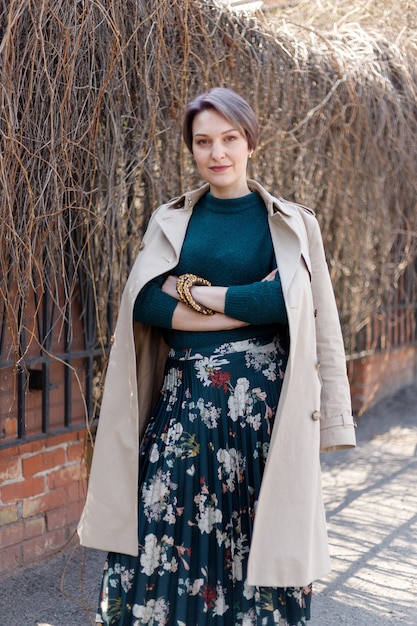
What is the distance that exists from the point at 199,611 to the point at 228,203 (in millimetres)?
1222

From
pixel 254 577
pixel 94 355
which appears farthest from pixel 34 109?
pixel 254 577

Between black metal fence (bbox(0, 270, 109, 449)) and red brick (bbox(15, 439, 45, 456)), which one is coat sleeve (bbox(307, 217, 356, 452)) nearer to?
black metal fence (bbox(0, 270, 109, 449))

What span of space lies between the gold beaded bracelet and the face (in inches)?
11.8

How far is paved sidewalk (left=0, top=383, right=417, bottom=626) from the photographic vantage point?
9.22 ft

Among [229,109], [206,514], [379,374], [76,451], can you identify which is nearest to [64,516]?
[76,451]

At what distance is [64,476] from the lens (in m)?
3.29

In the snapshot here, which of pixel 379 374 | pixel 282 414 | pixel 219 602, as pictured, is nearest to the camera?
pixel 282 414

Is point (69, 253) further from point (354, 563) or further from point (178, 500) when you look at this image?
point (354, 563)

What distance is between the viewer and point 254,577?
204 centimetres

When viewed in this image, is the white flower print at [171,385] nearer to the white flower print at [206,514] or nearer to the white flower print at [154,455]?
the white flower print at [154,455]

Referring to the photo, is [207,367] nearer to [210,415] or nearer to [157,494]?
[210,415]

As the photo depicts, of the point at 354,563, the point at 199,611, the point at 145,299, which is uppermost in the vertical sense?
the point at 145,299

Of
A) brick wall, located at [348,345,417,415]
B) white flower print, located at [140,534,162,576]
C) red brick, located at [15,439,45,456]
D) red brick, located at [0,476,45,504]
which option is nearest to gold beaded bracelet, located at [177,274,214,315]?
white flower print, located at [140,534,162,576]

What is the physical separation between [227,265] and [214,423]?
47 centimetres
